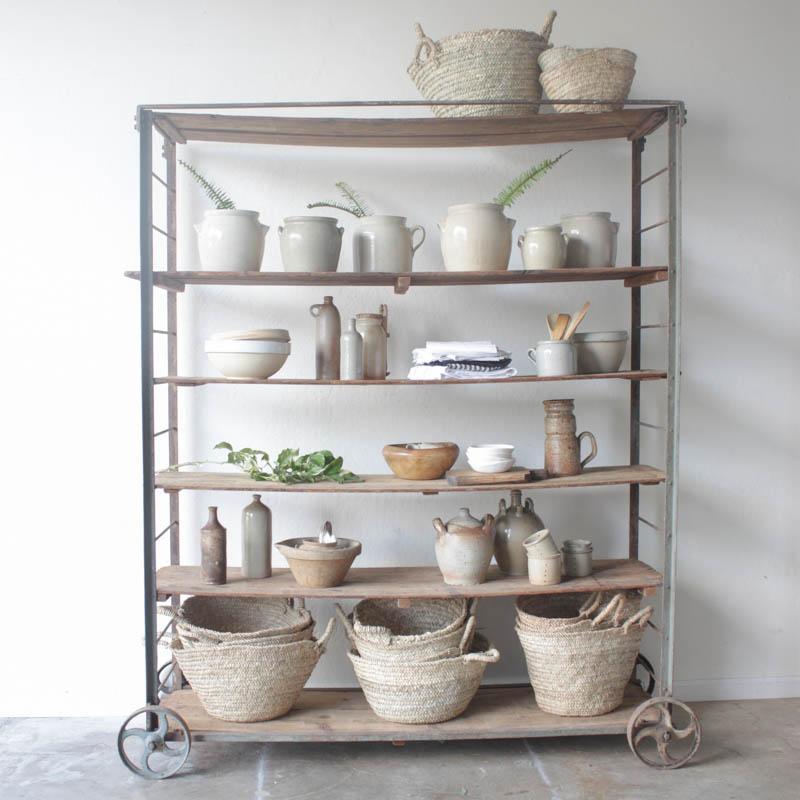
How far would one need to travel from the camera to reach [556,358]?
122 inches

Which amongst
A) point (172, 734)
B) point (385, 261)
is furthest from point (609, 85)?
point (172, 734)

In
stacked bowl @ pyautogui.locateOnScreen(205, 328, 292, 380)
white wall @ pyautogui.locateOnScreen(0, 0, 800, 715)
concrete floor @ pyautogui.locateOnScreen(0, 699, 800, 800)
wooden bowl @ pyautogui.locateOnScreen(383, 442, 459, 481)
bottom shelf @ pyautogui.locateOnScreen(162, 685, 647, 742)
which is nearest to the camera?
concrete floor @ pyautogui.locateOnScreen(0, 699, 800, 800)

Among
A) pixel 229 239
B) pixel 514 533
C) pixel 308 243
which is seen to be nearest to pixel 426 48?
pixel 308 243

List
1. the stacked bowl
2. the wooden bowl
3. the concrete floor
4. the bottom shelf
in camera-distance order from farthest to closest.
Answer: the wooden bowl → the stacked bowl → the bottom shelf → the concrete floor

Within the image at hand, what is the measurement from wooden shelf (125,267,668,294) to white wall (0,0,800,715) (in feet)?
0.91

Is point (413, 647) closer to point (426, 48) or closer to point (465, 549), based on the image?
point (465, 549)

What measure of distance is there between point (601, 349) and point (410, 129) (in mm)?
1055

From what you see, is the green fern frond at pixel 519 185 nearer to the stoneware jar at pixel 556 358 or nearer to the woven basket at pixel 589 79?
the woven basket at pixel 589 79

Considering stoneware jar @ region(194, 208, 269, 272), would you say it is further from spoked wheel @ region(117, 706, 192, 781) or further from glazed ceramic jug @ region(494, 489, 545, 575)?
spoked wheel @ region(117, 706, 192, 781)

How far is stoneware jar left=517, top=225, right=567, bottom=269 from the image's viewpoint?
3.06m

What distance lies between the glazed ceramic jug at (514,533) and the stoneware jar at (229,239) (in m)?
1.30

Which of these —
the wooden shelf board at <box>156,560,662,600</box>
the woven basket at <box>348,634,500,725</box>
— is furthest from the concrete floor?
the wooden shelf board at <box>156,560,662,600</box>

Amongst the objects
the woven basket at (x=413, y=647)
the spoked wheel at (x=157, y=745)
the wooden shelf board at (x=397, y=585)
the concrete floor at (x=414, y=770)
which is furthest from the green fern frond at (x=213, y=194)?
the concrete floor at (x=414, y=770)

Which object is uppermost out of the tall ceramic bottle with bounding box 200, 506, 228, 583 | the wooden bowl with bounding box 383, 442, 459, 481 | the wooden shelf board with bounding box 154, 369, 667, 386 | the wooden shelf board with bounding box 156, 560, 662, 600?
the wooden shelf board with bounding box 154, 369, 667, 386
